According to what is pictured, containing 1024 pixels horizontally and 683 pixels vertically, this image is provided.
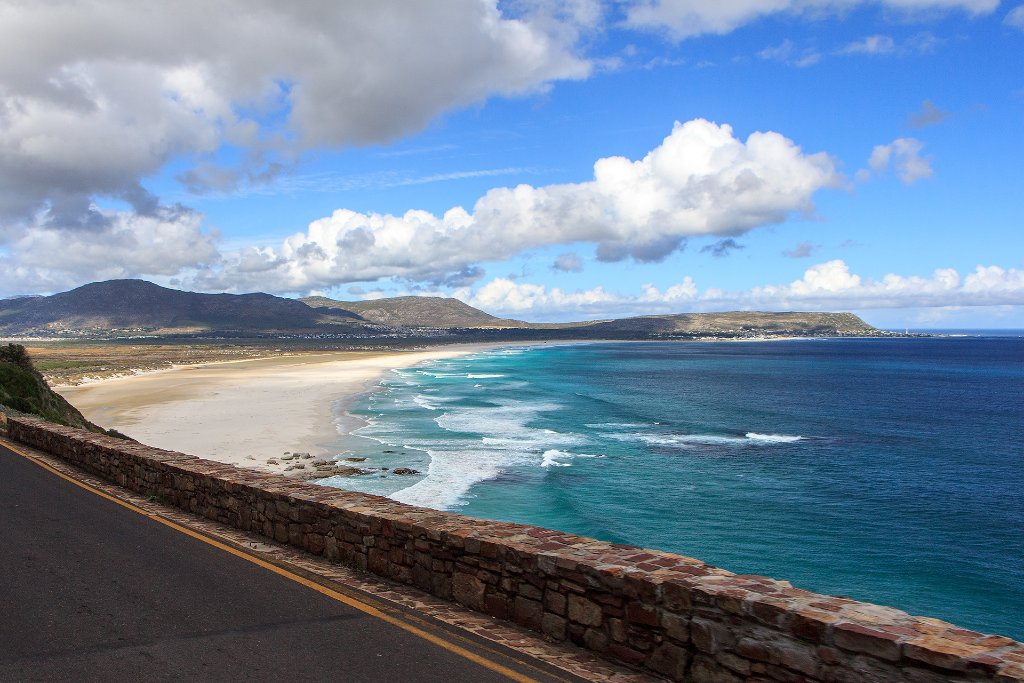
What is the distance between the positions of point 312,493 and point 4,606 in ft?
11.3

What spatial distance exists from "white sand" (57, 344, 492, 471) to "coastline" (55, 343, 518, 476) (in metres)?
0.04

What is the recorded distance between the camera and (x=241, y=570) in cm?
820

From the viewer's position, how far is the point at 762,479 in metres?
28.7

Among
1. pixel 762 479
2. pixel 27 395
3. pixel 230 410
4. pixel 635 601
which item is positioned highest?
pixel 635 601

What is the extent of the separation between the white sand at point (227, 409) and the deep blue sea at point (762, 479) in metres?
3.61

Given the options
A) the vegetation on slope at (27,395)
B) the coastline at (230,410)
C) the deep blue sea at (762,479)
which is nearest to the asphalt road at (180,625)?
the deep blue sea at (762,479)

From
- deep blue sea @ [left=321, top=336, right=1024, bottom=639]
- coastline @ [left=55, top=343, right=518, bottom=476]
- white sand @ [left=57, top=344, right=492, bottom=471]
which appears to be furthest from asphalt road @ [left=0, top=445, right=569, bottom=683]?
white sand @ [left=57, top=344, right=492, bottom=471]

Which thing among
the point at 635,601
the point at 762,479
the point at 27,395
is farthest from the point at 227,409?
the point at 635,601

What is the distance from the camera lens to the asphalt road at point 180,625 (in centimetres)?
563

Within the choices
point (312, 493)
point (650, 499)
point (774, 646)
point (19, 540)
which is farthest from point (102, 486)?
A: point (650, 499)

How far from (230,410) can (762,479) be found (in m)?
32.9

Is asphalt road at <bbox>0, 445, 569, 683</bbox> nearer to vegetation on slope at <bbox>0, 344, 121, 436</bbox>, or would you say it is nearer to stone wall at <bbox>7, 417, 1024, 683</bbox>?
stone wall at <bbox>7, 417, 1024, 683</bbox>

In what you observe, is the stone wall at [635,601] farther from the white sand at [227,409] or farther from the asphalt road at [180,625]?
the white sand at [227,409]

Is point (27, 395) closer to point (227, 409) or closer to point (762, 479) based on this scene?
point (227, 409)
